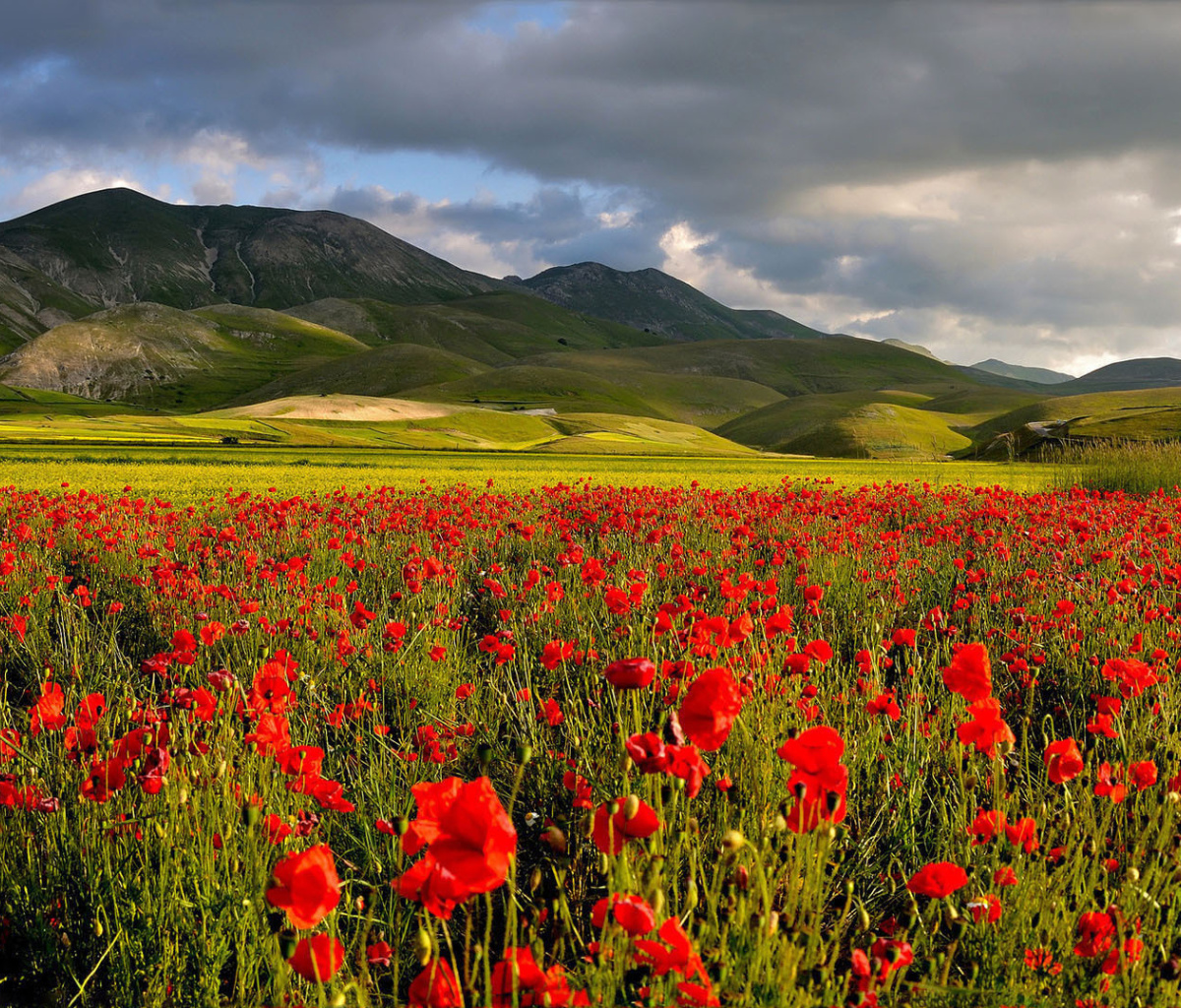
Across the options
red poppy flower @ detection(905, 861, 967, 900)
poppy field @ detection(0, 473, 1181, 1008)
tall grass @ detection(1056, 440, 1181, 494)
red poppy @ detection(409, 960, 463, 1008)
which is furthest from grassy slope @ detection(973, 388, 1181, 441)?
red poppy @ detection(409, 960, 463, 1008)

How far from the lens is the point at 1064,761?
6.74ft

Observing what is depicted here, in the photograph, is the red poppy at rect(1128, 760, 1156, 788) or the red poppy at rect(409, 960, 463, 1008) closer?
the red poppy at rect(409, 960, 463, 1008)

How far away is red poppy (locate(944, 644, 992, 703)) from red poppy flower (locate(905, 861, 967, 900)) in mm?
499

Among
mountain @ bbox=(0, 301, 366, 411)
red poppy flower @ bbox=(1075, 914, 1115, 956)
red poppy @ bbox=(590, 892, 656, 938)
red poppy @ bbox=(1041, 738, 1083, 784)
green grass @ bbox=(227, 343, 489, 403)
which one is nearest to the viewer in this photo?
red poppy @ bbox=(590, 892, 656, 938)

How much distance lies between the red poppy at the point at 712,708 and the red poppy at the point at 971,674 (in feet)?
2.68

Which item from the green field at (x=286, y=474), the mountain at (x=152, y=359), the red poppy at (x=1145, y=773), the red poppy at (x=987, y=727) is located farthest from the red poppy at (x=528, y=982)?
the mountain at (x=152, y=359)

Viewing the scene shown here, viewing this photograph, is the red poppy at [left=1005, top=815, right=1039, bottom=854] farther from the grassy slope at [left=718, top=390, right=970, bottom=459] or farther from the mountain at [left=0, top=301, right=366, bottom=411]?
the mountain at [left=0, top=301, right=366, bottom=411]

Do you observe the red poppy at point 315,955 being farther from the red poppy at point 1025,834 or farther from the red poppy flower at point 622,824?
the red poppy at point 1025,834

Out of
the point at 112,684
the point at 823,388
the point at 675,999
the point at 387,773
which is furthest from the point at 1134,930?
the point at 823,388

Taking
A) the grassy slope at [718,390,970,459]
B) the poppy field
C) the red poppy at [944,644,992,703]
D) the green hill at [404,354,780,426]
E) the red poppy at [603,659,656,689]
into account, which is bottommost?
the poppy field

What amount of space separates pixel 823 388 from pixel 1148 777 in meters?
208

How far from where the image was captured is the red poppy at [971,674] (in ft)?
6.70

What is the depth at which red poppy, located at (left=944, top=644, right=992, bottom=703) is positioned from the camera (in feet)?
6.70

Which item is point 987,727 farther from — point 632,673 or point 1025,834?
point 632,673
